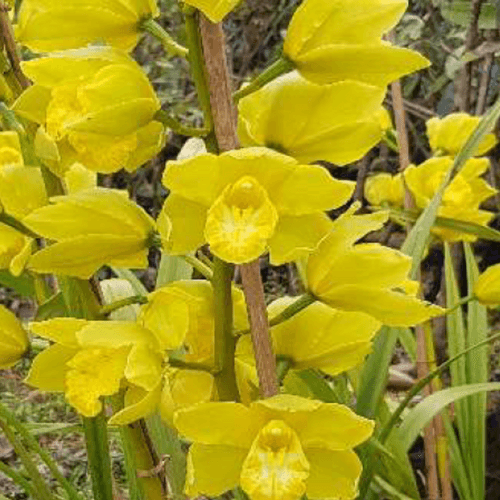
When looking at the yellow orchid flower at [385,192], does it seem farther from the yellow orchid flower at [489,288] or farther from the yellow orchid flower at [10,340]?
the yellow orchid flower at [10,340]

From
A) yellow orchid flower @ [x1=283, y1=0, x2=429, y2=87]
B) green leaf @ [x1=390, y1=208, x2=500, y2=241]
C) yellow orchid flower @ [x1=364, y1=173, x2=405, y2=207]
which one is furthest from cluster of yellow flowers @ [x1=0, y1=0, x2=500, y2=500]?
yellow orchid flower @ [x1=364, y1=173, x2=405, y2=207]

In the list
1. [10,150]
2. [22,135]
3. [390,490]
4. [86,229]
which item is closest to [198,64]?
[86,229]

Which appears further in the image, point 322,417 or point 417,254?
point 417,254

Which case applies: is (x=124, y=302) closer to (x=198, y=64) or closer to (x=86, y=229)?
(x=86, y=229)

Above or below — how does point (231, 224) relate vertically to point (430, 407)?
above

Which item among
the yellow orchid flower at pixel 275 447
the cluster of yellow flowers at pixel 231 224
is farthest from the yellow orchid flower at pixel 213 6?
the yellow orchid flower at pixel 275 447

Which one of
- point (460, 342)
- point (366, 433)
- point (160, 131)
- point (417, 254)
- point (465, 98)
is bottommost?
point (460, 342)

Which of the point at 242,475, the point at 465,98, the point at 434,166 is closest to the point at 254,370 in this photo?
the point at 242,475

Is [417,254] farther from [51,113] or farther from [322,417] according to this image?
[51,113]
